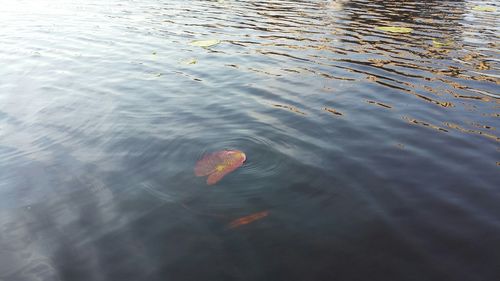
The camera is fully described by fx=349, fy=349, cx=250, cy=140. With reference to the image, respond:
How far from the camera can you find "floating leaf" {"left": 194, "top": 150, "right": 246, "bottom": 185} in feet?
23.5

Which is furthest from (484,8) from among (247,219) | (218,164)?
(247,219)

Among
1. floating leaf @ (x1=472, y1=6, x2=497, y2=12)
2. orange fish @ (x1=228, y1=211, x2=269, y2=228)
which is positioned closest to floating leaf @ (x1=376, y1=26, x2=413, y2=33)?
floating leaf @ (x1=472, y1=6, x2=497, y2=12)

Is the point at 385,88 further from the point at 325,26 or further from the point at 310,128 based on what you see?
the point at 325,26

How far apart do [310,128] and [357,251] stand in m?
4.28

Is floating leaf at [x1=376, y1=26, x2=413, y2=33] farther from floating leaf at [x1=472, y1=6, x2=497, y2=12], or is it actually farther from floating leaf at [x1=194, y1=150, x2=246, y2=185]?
floating leaf at [x1=194, y1=150, x2=246, y2=185]

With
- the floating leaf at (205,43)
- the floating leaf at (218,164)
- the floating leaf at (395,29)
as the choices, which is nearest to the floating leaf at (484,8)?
the floating leaf at (395,29)

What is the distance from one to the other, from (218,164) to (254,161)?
81cm

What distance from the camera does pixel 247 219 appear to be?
6098 mm

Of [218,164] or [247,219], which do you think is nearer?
[247,219]

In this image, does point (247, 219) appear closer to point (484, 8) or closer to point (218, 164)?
point (218, 164)

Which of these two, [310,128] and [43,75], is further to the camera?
[43,75]

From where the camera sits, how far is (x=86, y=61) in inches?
582

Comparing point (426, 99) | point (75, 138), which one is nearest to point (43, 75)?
point (75, 138)

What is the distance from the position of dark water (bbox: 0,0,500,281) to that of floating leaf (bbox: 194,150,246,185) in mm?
175
